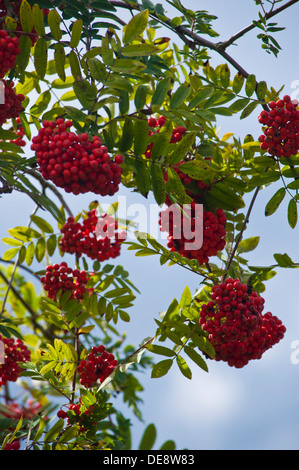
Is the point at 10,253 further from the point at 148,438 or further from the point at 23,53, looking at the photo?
the point at 148,438

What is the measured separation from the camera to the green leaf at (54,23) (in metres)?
2.88

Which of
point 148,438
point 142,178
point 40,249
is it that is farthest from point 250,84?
point 148,438

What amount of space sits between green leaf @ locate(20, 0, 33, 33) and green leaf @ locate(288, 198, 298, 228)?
1767mm

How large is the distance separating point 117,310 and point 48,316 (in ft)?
1.51

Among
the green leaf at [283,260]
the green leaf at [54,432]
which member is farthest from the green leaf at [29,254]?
the green leaf at [283,260]

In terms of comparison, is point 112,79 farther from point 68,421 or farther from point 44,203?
point 68,421

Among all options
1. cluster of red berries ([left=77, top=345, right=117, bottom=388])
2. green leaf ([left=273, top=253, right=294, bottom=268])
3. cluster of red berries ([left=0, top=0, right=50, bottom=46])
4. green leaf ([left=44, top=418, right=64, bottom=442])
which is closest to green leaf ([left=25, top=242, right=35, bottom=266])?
cluster of red berries ([left=77, top=345, right=117, bottom=388])

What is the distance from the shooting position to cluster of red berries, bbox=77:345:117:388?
348 centimetres

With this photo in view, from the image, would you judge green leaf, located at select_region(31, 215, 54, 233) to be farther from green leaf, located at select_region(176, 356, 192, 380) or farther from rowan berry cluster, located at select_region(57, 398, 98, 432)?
green leaf, located at select_region(176, 356, 192, 380)

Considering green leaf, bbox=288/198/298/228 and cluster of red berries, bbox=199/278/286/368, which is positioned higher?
green leaf, bbox=288/198/298/228

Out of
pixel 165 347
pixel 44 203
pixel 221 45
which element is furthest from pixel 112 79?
pixel 165 347

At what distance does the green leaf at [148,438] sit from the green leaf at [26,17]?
2.18m

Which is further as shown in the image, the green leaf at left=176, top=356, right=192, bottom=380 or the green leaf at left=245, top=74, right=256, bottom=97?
the green leaf at left=245, top=74, right=256, bottom=97

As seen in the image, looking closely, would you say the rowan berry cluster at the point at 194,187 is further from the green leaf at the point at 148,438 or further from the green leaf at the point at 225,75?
the green leaf at the point at 148,438
